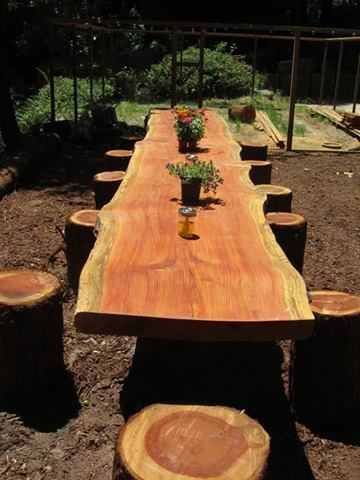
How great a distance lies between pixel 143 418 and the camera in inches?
86.2

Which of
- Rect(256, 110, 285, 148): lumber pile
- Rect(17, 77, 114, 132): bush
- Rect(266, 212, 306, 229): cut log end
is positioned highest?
Rect(266, 212, 306, 229): cut log end

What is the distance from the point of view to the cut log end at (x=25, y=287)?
10.1ft

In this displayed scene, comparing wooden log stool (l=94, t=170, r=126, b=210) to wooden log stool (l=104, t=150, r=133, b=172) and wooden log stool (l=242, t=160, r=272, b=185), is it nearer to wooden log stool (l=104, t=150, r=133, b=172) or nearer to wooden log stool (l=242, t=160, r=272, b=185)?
wooden log stool (l=104, t=150, r=133, b=172)

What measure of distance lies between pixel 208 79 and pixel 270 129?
662 cm

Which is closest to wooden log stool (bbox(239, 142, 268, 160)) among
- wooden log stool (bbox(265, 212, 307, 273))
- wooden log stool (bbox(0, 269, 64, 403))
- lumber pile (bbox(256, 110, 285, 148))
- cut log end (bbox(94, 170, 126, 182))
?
cut log end (bbox(94, 170, 126, 182))

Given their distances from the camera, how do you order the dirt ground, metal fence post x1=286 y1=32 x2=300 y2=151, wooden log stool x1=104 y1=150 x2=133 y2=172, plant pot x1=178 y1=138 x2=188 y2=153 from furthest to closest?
metal fence post x1=286 y1=32 x2=300 y2=151 → wooden log stool x1=104 y1=150 x2=133 y2=172 → plant pot x1=178 y1=138 x2=188 y2=153 → the dirt ground

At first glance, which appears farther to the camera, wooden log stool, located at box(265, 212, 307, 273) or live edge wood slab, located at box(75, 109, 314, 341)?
wooden log stool, located at box(265, 212, 307, 273)

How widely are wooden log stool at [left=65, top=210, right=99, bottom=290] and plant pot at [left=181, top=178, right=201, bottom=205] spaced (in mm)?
704

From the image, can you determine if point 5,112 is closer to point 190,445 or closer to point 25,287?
point 25,287

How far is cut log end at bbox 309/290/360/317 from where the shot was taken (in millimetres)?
2967


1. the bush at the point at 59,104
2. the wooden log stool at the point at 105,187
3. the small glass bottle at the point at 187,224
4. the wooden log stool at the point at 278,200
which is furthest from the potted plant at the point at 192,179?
the bush at the point at 59,104

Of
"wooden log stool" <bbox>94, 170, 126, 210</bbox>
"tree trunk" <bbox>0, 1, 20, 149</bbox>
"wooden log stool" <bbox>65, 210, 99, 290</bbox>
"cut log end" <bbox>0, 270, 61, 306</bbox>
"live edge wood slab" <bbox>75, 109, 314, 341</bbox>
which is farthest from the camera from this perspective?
"tree trunk" <bbox>0, 1, 20, 149</bbox>

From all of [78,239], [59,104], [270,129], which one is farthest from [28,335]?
[59,104]

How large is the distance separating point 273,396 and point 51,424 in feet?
3.87
